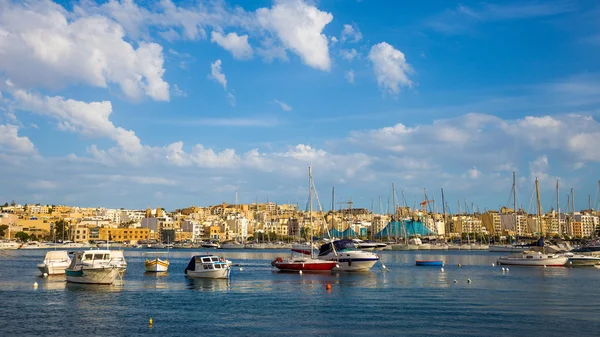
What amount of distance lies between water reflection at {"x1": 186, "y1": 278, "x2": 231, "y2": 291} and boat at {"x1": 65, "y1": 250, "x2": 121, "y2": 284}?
636 centimetres

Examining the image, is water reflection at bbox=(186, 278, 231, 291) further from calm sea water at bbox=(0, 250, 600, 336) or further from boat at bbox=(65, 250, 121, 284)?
boat at bbox=(65, 250, 121, 284)

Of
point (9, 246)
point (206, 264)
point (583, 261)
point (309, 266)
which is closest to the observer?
point (206, 264)

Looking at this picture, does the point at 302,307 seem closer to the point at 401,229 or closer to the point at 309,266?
Result: the point at 309,266

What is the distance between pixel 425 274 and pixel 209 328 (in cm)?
4004

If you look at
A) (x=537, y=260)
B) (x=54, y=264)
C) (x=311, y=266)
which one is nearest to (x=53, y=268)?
(x=54, y=264)

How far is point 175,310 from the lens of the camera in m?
35.8

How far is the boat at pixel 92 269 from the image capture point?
47.7 m

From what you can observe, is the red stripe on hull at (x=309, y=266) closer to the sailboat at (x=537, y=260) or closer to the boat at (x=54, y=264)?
the boat at (x=54, y=264)

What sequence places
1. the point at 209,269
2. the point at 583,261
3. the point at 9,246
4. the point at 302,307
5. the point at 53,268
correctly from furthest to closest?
the point at 9,246, the point at 583,261, the point at 53,268, the point at 209,269, the point at 302,307

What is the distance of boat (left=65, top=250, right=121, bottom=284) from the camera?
47.7 metres

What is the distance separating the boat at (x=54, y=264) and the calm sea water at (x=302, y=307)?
342 cm

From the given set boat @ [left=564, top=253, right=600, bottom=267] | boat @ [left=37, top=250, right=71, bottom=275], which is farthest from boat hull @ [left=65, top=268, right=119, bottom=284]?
boat @ [left=564, top=253, right=600, bottom=267]

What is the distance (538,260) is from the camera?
79.9 m

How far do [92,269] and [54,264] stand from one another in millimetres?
16111
